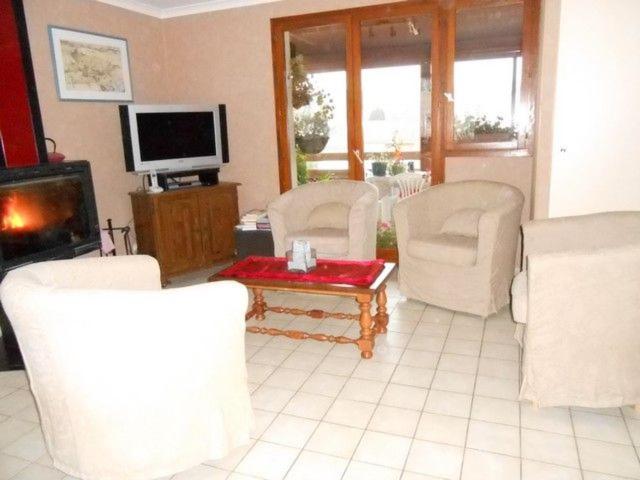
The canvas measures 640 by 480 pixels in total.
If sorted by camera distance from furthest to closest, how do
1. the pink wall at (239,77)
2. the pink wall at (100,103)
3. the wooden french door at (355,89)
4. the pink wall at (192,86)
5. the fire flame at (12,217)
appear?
the pink wall at (239,77)
the wooden french door at (355,89)
the pink wall at (192,86)
the pink wall at (100,103)
the fire flame at (12,217)

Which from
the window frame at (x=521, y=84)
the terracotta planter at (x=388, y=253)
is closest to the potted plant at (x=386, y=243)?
the terracotta planter at (x=388, y=253)

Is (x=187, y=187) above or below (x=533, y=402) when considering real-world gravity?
above

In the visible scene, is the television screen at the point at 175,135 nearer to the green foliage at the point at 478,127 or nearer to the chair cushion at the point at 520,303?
the green foliage at the point at 478,127

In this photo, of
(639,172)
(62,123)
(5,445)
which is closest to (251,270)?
(5,445)

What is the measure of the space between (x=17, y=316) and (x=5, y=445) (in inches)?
38.4

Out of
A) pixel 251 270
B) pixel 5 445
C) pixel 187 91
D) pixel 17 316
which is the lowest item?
pixel 5 445

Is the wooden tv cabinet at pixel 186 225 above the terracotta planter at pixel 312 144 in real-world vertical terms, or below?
below

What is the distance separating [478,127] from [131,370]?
3.81 meters

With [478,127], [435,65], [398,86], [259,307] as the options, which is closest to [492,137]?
[478,127]

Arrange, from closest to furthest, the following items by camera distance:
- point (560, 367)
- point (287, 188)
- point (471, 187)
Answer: point (560, 367)
point (471, 187)
point (287, 188)

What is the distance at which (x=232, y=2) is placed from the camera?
5102 millimetres

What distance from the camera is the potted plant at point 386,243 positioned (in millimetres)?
5016

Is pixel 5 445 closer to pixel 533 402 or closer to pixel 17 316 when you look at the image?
pixel 17 316

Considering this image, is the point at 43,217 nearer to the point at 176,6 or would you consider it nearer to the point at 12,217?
the point at 12,217
